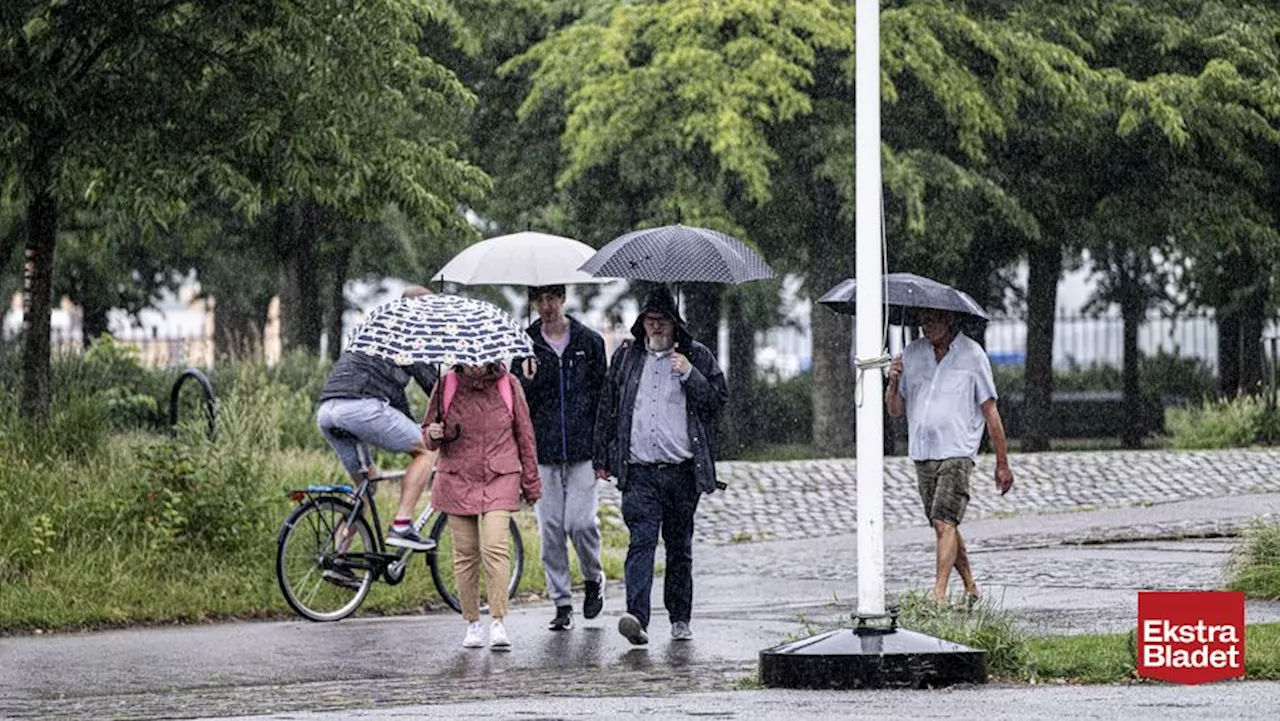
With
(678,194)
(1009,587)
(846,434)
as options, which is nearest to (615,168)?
(678,194)

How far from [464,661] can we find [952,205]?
2061 cm

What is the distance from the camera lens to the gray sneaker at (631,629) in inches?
466

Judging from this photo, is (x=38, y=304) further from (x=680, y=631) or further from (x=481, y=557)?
(x=680, y=631)

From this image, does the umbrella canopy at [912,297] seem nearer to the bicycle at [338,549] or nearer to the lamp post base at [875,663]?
the lamp post base at [875,663]

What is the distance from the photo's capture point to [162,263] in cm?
4378

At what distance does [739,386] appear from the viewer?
37688mm

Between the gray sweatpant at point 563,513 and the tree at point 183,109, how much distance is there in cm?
459

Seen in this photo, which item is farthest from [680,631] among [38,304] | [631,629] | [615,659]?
[38,304]

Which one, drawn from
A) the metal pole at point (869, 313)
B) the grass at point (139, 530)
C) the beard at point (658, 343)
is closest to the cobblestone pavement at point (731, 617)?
the grass at point (139, 530)

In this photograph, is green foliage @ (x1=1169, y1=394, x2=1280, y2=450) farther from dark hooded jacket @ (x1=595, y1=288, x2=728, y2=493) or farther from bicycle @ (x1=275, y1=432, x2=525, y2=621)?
dark hooded jacket @ (x1=595, y1=288, x2=728, y2=493)

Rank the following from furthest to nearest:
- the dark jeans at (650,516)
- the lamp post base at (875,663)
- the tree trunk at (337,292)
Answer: the tree trunk at (337,292)
the dark jeans at (650,516)
the lamp post base at (875,663)

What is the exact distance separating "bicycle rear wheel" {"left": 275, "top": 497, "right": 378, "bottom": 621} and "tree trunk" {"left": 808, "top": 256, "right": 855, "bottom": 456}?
17778mm

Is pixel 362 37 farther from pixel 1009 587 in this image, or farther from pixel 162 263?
pixel 162 263

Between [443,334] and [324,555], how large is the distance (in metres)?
2.19
